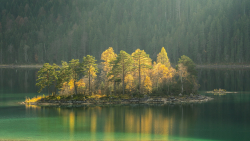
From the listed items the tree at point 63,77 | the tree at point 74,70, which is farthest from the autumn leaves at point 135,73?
the tree at point 63,77

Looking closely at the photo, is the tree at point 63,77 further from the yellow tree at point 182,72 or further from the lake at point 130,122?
the yellow tree at point 182,72

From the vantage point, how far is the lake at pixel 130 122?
49969mm

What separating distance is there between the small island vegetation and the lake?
6.55 metres

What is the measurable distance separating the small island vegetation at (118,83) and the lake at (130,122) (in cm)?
655

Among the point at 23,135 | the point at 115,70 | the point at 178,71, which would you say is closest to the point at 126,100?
the point at 115,70

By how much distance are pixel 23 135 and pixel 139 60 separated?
4583 cm

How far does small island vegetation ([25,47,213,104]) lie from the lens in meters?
83.1

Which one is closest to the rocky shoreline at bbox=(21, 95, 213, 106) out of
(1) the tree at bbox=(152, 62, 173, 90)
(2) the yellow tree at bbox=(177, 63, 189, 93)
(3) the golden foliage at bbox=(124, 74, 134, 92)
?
(3) the golden foliage at bbox=(124, 74, 134, 92)

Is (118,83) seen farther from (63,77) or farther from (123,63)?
(63,77)

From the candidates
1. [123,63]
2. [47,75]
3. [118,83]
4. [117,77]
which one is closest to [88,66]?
[117,77]

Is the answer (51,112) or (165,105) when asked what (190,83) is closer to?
(165,105)

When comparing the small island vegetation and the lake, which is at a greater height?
the small island vegetation

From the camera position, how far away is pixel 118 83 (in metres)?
89.2

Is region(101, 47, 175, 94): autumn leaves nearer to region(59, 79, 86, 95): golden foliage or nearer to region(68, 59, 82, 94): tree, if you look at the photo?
region(59, 79, 86, 95): golden foliage
